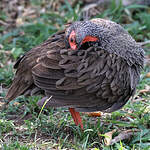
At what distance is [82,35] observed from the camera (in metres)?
4.06

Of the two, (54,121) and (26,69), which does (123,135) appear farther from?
(26,69)

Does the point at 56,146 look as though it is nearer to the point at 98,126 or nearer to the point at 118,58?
the point at 98,126

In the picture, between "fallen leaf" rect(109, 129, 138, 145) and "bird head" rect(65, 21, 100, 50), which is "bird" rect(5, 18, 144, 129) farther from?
"fallen leaf" rect(109, 129, 138, 145)

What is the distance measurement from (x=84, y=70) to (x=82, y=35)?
0.42m

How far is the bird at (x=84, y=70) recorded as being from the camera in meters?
3.96

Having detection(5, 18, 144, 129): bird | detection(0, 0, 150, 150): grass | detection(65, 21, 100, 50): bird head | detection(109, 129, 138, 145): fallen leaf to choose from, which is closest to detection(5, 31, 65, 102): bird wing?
detection(5, 18, 144, 129): bird

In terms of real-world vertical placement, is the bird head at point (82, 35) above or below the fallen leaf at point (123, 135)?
above

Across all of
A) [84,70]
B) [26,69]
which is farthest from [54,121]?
[84,70]

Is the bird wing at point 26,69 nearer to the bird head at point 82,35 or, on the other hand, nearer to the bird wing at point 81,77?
the bird wing at point 81,77

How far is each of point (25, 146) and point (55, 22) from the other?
12.3 ft

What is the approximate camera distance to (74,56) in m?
4.01

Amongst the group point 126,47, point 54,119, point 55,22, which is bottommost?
point 54,119

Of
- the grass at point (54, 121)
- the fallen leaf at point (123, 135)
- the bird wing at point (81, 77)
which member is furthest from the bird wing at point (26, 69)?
the fallen leaf at point (123, 135)

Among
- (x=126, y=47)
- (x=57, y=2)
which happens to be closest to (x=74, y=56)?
(x=126, y=47)
